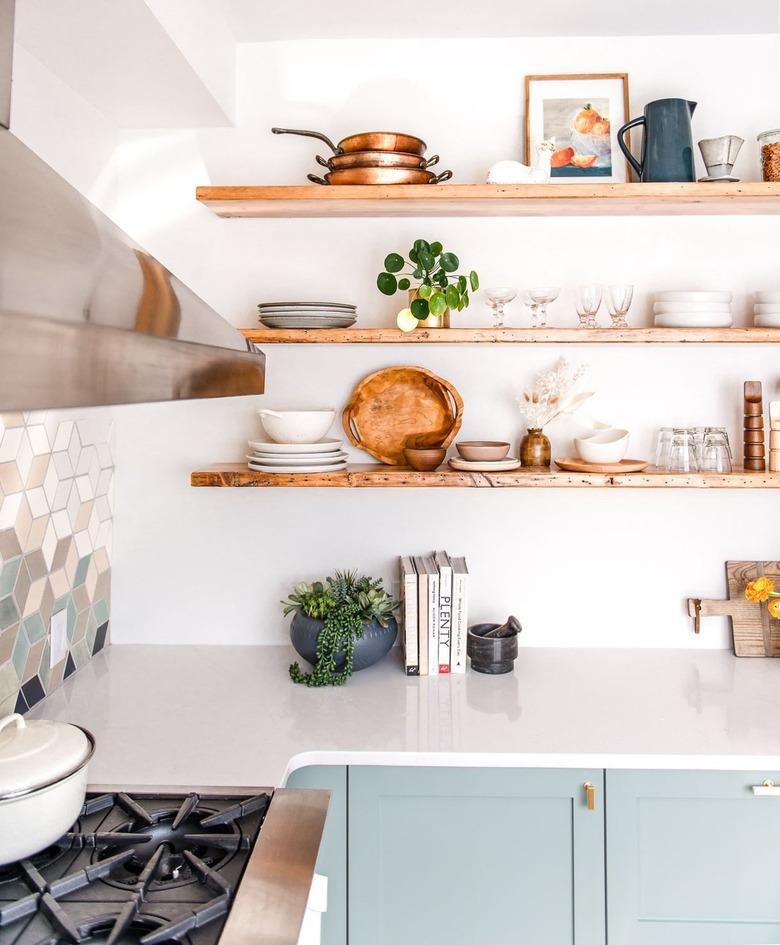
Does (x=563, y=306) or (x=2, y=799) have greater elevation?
(x=563, y=306)

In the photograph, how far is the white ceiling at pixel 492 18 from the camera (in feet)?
6.86

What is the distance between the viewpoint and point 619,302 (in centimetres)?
214

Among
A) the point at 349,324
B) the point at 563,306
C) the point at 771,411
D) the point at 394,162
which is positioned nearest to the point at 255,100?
the point at 394,162

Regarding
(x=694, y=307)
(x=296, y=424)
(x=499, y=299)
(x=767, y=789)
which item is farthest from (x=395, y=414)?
(x=767, y=789)

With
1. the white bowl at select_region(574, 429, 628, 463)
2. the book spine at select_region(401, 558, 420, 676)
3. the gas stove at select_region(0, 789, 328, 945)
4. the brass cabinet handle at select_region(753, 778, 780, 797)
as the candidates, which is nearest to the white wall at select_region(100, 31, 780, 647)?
the white bowl at select_region(574, 429, 628, 463)

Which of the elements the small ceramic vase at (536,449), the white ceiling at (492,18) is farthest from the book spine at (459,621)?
the white ceiling at (492,18)

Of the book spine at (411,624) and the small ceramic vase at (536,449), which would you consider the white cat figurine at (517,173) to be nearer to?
the small ceramic vase at (536,449)

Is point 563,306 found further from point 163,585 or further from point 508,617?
point 163,585

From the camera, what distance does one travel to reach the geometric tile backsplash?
1748 mm

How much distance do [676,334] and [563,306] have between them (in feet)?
1.15

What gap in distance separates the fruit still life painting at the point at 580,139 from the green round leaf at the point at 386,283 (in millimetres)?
550

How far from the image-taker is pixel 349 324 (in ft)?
7.14

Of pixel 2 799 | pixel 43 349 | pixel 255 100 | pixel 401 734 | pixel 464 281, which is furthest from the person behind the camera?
pixel 255 100

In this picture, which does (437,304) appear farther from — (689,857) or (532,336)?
(689,857)
